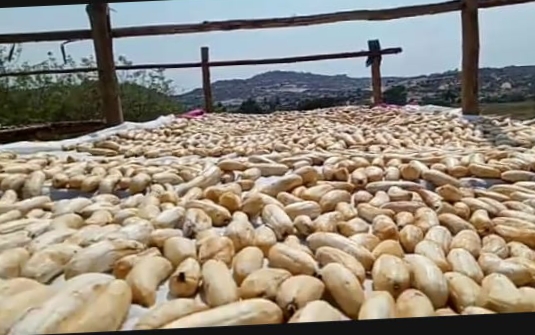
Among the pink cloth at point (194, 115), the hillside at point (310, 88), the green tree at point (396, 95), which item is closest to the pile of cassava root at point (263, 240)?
the hillside at point (310, 88)

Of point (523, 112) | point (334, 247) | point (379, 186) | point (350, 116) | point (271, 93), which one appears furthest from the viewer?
point (271, 93)

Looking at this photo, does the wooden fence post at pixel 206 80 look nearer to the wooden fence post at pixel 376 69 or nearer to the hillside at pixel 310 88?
the hillside at pixel 310 88

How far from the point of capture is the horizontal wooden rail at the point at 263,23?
11.4 feet

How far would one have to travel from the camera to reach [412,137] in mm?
2488

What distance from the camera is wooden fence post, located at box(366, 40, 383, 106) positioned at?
15.7 ft

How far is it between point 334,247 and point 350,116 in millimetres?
3141

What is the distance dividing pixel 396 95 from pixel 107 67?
8.80 ft

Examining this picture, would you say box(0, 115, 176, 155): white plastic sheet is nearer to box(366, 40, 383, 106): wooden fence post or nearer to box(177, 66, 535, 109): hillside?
box(177, 66, 535, 109): hillside

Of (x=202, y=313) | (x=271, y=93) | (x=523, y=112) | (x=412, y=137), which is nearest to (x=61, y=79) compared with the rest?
(x=271, y=93)

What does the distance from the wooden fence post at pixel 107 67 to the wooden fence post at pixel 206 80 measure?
4.39 feet

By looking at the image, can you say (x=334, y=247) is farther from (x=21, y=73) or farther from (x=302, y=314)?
(x=21, y=73)

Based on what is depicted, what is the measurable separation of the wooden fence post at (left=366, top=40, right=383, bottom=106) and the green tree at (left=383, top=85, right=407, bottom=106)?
9 cm

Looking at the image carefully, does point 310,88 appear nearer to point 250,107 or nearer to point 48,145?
point 250,107

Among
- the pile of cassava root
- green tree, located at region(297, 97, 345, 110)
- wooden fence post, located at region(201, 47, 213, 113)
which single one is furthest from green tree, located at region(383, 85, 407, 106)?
the pile of cassava root
